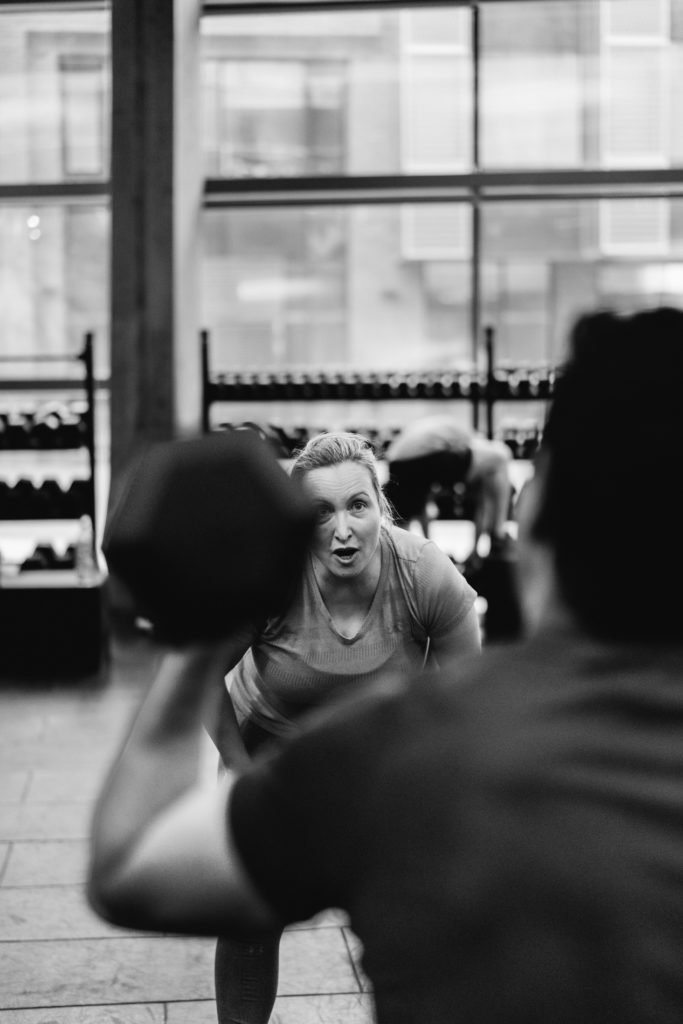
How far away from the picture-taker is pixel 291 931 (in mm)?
3512

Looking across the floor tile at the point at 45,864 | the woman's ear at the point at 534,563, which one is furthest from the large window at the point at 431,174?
the woman's ear at the point at 534,563

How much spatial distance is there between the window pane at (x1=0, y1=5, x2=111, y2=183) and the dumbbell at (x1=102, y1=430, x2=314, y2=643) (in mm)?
7353

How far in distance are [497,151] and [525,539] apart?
7346 millimetres

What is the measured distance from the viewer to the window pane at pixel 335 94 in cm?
798

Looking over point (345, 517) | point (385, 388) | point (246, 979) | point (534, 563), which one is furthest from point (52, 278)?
point (534, 563)

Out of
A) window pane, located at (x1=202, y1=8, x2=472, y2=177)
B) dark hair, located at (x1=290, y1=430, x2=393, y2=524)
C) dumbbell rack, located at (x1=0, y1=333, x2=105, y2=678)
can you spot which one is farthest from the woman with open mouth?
window pane, located at (x1=202, y1=8, x2=472, y2=177)

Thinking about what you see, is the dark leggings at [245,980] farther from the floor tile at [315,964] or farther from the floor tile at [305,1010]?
the floor tile at [315,964]

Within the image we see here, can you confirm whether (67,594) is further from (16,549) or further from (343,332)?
(343,332)

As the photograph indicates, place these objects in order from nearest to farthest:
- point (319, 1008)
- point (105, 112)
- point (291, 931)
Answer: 1. point (319, 1008)
2. point (291, 931)
3. point (105, 112)

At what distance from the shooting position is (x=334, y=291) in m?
8.23

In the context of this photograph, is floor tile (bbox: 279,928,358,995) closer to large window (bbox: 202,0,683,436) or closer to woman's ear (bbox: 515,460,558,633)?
woman's ear (bbox: 515,460,558,633)

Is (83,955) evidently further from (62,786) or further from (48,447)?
(48,447)

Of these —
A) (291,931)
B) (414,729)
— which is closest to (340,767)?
(414,729)

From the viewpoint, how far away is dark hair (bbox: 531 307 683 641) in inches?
35.2
